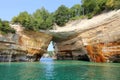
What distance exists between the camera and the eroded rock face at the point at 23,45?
3956 centimetres

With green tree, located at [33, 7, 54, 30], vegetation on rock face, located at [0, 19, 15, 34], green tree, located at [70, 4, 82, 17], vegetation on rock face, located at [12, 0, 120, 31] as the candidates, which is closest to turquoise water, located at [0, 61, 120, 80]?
vegetation on rock face, located at [0, 19, 15, 34]

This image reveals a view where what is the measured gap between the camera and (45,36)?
46.0 metres

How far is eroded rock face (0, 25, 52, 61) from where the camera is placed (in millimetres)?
39562

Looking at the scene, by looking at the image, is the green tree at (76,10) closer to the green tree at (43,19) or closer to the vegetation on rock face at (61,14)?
the vegetation on rock face at (61,14)

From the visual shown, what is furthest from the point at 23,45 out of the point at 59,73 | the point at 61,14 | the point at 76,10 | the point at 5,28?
the point at 59,73

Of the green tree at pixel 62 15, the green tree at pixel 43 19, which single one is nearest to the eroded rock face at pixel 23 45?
the green tree at pixel 43 19

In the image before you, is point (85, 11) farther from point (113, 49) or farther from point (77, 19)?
point (113, 49)

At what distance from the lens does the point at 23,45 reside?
4250 cm

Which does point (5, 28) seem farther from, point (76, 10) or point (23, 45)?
point (76, 10)

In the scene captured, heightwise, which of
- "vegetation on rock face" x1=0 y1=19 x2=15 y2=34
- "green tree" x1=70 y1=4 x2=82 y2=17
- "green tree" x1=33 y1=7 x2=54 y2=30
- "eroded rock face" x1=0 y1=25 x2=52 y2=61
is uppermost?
→ "green tree" x1=70 y1=4 x2=82 y2=17

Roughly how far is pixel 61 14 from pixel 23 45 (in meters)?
12.8

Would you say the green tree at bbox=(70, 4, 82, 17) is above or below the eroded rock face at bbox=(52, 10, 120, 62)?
above

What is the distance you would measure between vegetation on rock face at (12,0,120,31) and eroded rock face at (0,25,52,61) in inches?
66.4

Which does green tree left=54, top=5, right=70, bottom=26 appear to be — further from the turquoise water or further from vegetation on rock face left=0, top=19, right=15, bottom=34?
the turquoise water
